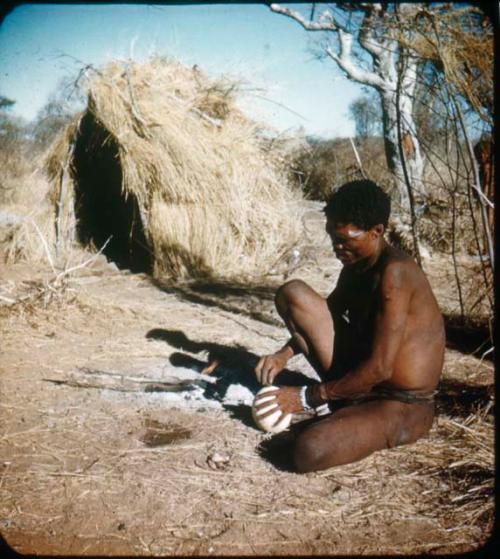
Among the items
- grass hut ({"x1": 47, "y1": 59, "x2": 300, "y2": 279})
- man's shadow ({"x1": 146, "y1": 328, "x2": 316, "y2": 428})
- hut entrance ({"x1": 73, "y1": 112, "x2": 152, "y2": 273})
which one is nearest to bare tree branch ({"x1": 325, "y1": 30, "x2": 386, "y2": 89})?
grass hut ({"x1": 47, "y1": 59, "x2": 300, "y2": 279})

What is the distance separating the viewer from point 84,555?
188 cm

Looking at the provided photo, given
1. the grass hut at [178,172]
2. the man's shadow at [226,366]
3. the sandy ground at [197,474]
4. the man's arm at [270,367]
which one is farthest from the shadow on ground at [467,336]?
the grass hut at [178,172]

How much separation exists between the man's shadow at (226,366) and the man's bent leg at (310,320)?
0.54 m

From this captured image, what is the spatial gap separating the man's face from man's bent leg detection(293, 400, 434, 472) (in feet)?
2.46

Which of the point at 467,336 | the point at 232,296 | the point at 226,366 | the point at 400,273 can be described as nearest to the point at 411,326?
Answer: the point at 400,273

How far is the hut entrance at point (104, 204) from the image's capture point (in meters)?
7.86

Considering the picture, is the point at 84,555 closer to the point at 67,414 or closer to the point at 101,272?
the point at 67,414

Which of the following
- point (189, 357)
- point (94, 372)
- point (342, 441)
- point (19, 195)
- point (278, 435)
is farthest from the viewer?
point (19, 195)

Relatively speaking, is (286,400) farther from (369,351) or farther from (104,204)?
(104,204)

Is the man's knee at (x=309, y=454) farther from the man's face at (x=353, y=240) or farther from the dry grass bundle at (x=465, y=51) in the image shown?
the dry grass bundle at (x=465, y=51)

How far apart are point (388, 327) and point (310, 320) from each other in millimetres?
593

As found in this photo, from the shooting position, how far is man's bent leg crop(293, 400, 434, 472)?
7.58ft

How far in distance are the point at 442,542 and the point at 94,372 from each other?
2634mm

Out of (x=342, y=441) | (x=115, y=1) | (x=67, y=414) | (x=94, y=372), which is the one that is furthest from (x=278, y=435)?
(x=115, y=1)
